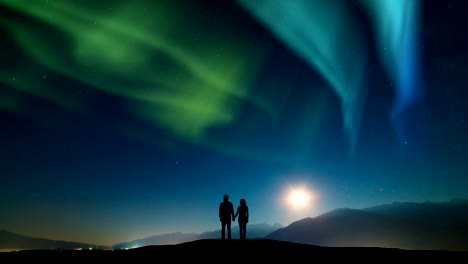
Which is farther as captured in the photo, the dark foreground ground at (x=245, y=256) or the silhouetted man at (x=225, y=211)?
the silhouetted man at (x=225, y=211)

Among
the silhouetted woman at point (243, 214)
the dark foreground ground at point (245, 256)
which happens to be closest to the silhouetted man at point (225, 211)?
the silhouetted woman at point (243, 214)

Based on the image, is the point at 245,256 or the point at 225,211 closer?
the point at 245,256

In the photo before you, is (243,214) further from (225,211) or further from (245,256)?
(245,256)

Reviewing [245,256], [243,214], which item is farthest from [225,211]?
[245,256]

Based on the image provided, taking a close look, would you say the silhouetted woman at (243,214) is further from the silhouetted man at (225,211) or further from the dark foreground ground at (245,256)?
the dark foreground ground at (245,256)

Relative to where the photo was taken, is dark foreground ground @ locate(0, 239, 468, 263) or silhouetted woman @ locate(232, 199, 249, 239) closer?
dark foreground ground @ locate(0, 239, 468, 263)

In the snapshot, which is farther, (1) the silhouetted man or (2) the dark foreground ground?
(1) the silhouetted man

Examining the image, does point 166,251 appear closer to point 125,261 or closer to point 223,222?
point 125,261

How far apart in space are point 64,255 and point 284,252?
318 inches

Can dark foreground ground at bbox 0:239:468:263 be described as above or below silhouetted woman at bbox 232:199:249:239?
below

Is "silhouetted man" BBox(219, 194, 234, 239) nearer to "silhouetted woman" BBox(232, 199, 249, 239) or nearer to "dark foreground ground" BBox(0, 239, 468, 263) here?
"silhouetted woman" BBox(232, 199, 249, 239)

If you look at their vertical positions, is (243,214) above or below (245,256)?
above

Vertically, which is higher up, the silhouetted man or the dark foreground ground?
the silhouetted man

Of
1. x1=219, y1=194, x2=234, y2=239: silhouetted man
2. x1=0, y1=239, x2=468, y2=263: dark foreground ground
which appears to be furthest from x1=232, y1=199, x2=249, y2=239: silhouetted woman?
x1=0, y1=239, x2=468, y2=263: dark foreground ground
